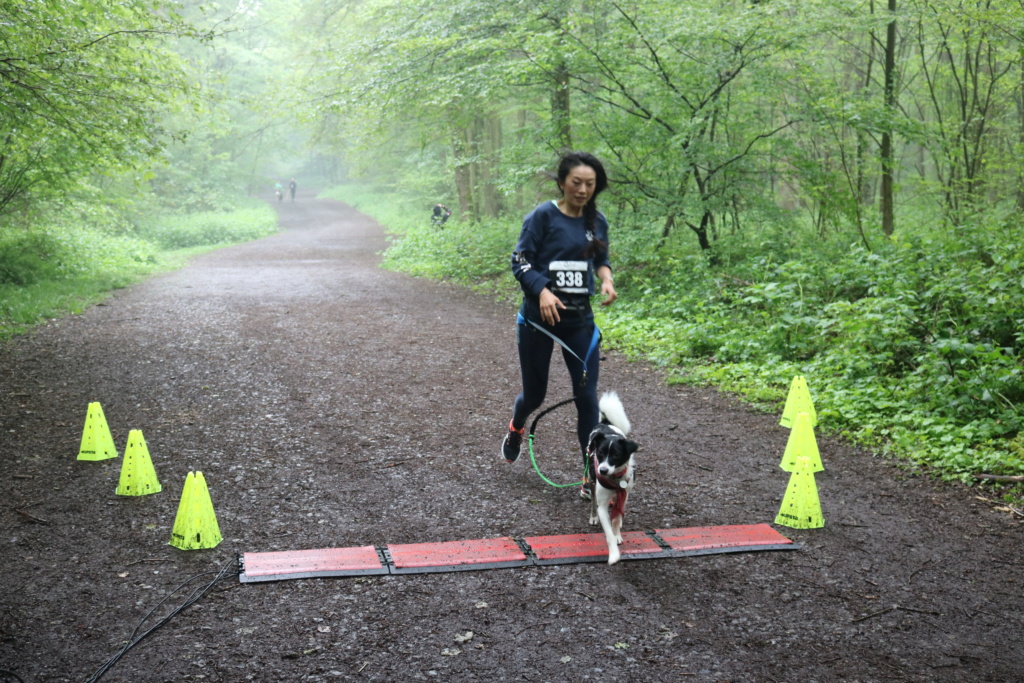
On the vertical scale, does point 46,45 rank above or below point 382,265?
above

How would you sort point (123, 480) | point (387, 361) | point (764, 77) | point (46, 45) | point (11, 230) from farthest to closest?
1. point (11, 230)
2. point (764, 77)
3. point (387, 361)
4. point (46, 45)
5. point (123, 480)

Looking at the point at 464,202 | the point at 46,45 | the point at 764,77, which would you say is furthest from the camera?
the point at 464,202

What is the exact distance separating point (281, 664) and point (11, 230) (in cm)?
1541

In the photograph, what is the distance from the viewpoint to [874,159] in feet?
35.1

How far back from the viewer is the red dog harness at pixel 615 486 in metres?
3.93

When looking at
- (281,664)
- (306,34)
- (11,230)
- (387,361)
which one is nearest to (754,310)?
(387,361)

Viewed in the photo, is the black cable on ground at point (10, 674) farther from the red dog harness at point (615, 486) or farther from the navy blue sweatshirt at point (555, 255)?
the navy blue sweatshirt at point (555, 255)

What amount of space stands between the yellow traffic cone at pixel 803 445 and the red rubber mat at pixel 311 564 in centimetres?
302

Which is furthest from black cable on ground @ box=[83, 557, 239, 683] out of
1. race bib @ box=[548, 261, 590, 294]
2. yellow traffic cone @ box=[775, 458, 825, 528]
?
yellow traffic cone @ box=[775, 458, 825, 528]

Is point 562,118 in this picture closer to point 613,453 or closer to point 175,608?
point 613,453

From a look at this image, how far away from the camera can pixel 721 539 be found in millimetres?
4293

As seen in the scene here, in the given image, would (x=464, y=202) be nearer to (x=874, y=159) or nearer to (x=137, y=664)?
(x=874, y=159)

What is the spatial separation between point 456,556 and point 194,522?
4.73 feet

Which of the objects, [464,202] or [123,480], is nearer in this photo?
[123,480]
